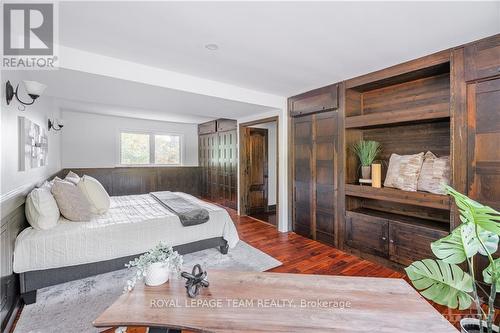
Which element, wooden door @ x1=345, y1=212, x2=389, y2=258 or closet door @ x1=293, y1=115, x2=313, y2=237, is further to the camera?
closet door @ x1=293, y1=115, x2=313, y2=237

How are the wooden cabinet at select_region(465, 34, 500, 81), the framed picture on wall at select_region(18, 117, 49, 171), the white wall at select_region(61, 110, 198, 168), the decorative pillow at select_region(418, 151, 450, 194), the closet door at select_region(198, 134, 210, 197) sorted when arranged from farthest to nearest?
1. the closet door at select_region(198, 134, 210, 197)
2. the white wall at select_region(61, 110, 198, 168)
3. the decorative pillow at select_region(418, 151, 450, 194)
4. the framed picture on wall at select_region(18, 117, 49, 171)
5. the wooden cabinet at select_region(465, 34, 500, 81)

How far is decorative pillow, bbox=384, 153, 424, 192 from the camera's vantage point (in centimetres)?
267

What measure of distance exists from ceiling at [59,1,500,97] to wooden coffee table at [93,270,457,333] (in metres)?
1.84

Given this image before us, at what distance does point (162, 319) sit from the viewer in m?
1.06

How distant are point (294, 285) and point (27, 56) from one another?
294 centimetres

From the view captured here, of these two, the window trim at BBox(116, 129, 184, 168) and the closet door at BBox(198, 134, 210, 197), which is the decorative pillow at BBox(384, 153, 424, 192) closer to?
the closet door at BBox(198, 134, 210, 197)

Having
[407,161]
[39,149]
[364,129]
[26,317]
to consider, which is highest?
[364,129]

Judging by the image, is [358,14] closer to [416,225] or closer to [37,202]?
[416,225]

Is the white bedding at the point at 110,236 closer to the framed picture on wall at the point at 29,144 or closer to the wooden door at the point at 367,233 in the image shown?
the framed picture on wall at the point at 29,144

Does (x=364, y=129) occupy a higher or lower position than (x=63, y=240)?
higher

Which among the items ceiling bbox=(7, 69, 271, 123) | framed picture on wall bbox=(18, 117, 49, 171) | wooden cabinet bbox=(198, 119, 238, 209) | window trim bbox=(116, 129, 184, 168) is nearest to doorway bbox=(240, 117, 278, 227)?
wooden cabinet bbox=(198, 119, 238, 209)

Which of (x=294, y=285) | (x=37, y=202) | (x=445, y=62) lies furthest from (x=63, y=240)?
(x=445, y=62)

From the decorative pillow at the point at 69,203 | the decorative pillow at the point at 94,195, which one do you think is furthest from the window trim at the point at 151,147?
the decorative pillow at the point at 69,203

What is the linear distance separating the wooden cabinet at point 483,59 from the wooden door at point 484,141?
0.27 ft
